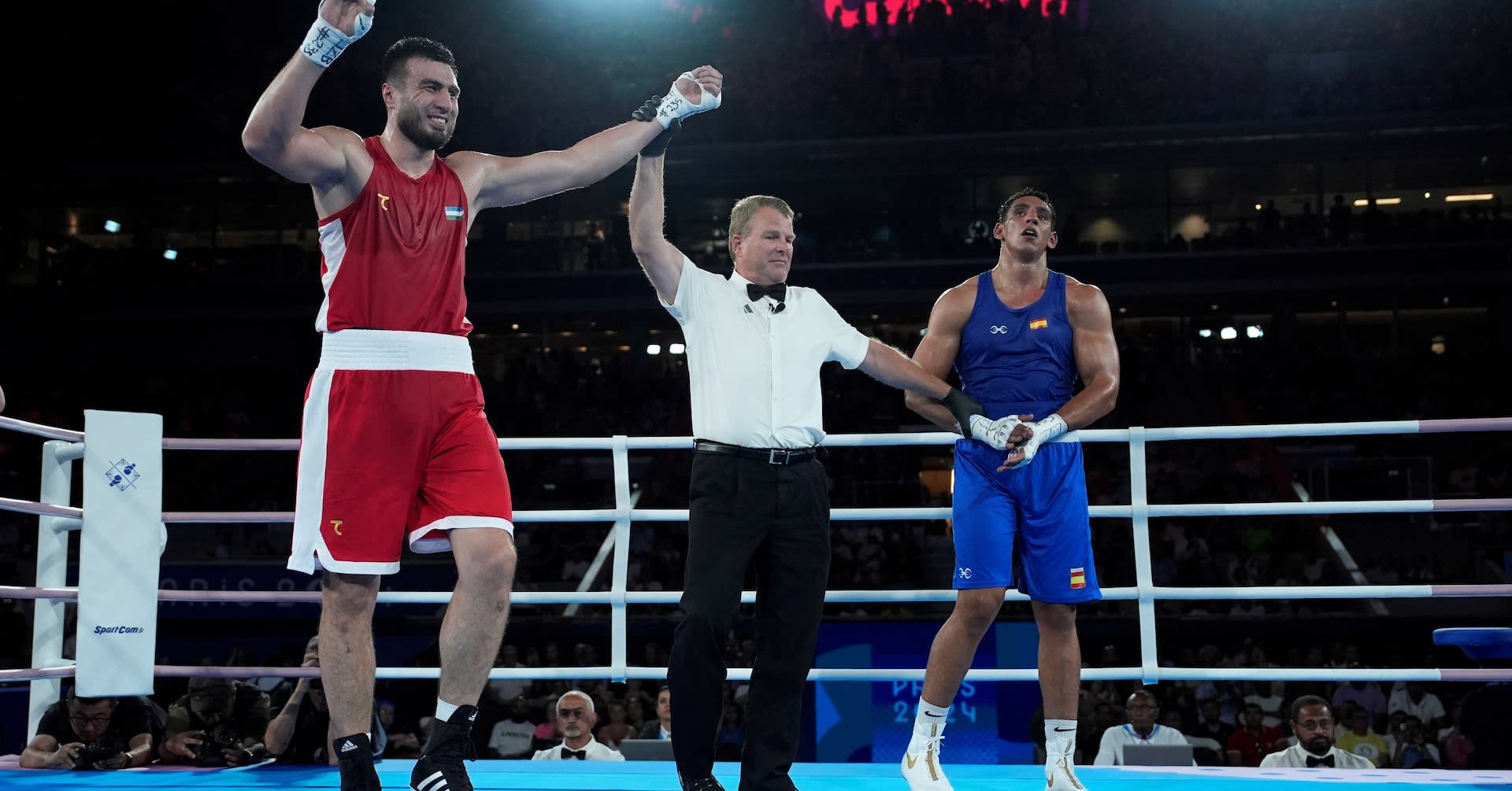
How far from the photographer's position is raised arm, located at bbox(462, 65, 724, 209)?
Result: 3133 mm

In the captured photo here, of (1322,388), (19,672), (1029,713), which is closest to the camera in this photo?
(19,672)

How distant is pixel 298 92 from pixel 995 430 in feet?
6.64

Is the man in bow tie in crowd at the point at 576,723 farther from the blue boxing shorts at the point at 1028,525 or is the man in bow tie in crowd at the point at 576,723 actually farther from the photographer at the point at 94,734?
the blue boxing shorts at the point at 1028,525

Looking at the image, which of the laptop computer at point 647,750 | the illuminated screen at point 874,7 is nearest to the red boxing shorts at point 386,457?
the laptop computer at point 647,750

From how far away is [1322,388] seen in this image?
1791cm

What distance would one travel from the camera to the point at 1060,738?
348cm

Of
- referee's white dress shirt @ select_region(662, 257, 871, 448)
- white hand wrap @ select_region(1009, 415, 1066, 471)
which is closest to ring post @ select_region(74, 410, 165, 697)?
referee's white dress shirt @ select_region(662, 257, 871, 448)

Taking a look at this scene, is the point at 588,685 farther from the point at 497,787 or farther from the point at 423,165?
the point at 423,165

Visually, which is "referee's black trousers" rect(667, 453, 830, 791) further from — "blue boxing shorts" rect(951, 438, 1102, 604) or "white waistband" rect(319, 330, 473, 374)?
"white waistband" rect(319, 330, 473, 374)

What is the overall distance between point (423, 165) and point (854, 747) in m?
8.09

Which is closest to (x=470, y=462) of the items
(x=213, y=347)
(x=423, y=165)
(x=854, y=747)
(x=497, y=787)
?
(x=423, y=165)

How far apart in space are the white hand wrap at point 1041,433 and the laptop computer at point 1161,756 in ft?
4.32

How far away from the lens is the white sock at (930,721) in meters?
3.51

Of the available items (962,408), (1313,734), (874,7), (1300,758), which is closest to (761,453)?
(962,408)
